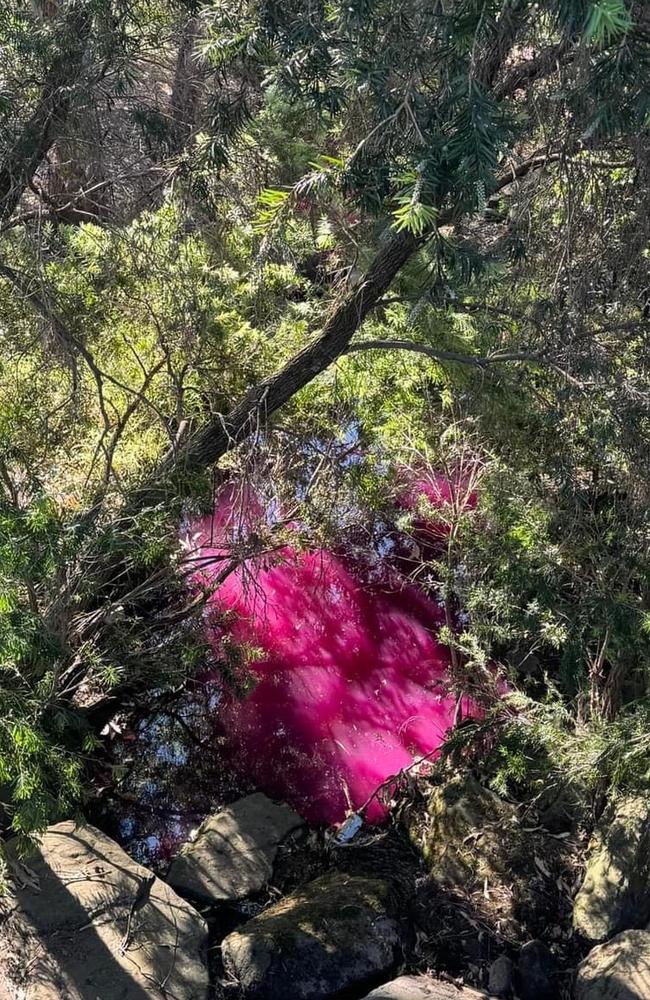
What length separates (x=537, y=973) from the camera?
5.00 m

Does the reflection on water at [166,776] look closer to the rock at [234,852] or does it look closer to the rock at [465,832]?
the rock at [234,852]

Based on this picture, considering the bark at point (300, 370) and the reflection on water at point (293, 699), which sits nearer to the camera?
the bark at point (300, 370)

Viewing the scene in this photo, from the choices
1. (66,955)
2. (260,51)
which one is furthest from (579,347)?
(66,955)

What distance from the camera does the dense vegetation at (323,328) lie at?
11.9 ft

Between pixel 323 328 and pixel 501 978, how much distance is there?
148 inches

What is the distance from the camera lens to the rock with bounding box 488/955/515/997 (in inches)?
197

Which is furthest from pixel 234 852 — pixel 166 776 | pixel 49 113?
pixel 49 113

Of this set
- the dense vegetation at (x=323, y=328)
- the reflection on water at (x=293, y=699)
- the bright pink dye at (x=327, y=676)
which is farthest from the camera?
the bright pink dye at (x=327, y=676)

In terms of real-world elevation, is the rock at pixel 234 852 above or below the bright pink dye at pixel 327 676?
below

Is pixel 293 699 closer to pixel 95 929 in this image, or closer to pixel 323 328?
pixel 95 929

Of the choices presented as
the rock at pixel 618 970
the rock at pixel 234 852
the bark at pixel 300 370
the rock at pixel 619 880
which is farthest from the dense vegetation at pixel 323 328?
the rock at pixel 234 852

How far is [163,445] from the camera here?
21.0 ft

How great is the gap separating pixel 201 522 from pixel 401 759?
89.8 inches

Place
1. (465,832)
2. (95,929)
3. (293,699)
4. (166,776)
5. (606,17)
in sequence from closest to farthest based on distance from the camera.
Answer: (606,17)
(95,929)
(465,832)
(166,776)
(293,699)
